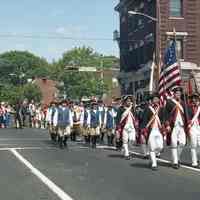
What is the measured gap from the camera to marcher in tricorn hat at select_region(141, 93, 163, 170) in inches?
593

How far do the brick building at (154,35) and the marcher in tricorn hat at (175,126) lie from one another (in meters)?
27.3

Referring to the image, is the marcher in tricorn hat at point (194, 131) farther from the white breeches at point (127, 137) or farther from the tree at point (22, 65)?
the tree at point (22, 65)

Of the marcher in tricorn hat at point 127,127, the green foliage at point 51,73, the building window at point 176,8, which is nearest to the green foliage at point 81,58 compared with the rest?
the green foliage at point 51,73

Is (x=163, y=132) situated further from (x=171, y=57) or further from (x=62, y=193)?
(x=171, y=57)

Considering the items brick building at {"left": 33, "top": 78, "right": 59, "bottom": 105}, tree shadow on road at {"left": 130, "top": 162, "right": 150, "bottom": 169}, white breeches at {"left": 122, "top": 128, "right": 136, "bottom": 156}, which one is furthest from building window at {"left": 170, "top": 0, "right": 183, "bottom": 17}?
brick building at {"left": 33, "top": 78, "right": 59, "bottom": 105}

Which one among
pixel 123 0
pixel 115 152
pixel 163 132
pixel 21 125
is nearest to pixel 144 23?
pixel 123 0

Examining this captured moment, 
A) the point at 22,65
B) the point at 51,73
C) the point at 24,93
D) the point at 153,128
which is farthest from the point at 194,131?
the point at 22,65

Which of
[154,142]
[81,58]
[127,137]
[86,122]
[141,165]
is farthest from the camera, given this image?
[81,58]

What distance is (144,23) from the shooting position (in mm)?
50844

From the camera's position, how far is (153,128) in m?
15.3

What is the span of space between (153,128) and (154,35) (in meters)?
33.3

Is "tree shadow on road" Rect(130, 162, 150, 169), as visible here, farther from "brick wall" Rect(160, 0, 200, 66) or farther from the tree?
the tree

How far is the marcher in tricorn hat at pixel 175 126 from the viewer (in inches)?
596

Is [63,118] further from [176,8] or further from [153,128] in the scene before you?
[176,8]
